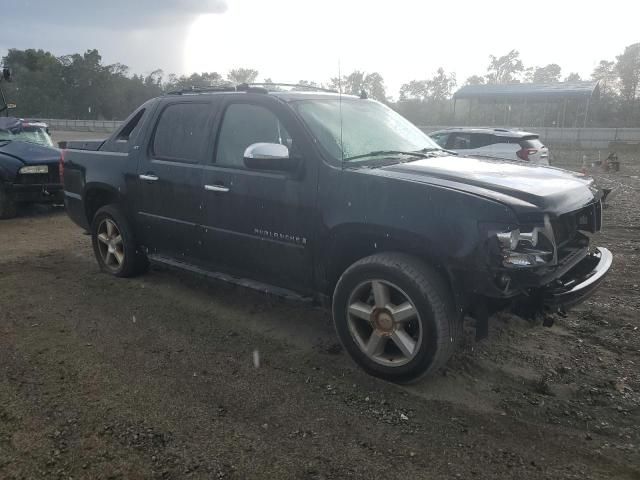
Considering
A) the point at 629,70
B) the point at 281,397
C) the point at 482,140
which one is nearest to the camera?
the point at 281,397

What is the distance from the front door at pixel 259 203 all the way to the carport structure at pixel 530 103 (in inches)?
1395

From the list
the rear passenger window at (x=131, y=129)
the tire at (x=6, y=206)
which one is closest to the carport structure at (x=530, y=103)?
the tire at (x=6, y=206)

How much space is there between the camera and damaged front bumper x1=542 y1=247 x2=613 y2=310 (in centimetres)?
312

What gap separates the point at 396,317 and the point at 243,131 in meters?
1.99

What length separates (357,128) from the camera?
4203 millimetres

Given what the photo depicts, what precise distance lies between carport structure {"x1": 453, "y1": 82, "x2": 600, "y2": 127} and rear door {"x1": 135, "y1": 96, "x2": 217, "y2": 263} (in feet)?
115

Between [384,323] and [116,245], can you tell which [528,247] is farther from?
[116,245]

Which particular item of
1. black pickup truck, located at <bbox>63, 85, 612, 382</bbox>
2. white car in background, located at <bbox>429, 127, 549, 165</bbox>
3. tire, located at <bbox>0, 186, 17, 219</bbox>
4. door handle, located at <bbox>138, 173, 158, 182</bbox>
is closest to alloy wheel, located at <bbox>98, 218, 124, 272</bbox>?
black pickup truck, located at <bbox>63, 85, 612, 382</bbox>

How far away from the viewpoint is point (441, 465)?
104 inches

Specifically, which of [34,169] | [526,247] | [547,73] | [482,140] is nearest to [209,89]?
[526,247]

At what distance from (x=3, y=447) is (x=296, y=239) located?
84.0 inches

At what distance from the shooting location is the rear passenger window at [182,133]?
4.50m

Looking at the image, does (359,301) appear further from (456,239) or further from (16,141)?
(16,141)

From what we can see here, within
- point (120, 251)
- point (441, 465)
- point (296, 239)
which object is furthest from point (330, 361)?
point (120, 251)
